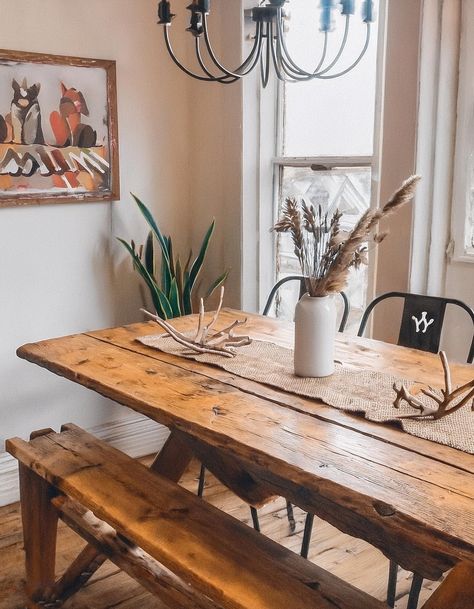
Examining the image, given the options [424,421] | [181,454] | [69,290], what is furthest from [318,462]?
[69,290]

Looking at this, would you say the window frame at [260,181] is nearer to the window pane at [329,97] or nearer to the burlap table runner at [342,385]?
the window pane at [329,97]

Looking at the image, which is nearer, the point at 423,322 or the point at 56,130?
the point at 423,322

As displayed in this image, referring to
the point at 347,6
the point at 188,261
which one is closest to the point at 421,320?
the point at 347,6

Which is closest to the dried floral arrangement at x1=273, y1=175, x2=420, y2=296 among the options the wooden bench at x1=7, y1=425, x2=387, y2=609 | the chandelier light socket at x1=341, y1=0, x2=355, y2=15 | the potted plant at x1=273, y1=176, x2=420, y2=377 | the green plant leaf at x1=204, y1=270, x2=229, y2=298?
the potted plant at x1=273, y1=176, x2=420, y2=377

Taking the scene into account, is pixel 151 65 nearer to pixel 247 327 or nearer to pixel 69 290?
pixel 69 290

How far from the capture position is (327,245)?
5.98 feet

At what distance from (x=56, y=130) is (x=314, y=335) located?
5.31 ft

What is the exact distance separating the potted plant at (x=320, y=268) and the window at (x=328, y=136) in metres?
1.09

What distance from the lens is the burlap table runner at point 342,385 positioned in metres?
1.57

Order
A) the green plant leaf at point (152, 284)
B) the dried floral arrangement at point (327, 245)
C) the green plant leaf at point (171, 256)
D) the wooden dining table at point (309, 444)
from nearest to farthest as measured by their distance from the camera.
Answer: the wooden dining table at point (309, 444) < the dried floral arrangement at point (327, 245) < the green plant leaf at point (152, 284) < the green plant leaf at point (171, 256)

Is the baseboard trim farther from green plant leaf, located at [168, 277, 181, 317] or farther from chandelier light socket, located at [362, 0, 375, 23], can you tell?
chandelier light socket, located at [362, 0, 375, 23]

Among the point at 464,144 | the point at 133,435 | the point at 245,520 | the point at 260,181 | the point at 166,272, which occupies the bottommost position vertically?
the point at 245,520

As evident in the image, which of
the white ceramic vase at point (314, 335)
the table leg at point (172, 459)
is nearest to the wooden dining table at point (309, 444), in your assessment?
the table leg at point (172, 459)

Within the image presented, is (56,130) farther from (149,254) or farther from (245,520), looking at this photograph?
(245,520)
